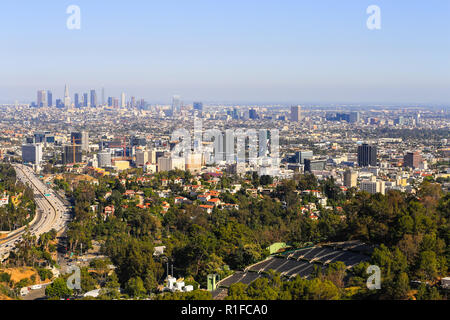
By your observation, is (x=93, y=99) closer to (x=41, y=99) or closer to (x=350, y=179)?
(x=41, y=99)

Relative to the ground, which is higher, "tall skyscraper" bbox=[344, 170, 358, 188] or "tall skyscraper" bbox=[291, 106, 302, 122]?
"tall skyscraper" bbox=[291, 106, 302, 122]

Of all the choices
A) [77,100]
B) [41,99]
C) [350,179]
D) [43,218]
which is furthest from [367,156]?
[41,99]

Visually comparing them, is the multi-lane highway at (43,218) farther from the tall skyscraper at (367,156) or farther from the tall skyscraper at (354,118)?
the tall skyscraper at (354,118)

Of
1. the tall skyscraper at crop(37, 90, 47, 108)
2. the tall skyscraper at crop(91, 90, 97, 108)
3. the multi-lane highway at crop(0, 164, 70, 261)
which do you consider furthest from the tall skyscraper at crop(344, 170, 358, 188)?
the tall skyscraper at crop(37, 90, 47, 108)

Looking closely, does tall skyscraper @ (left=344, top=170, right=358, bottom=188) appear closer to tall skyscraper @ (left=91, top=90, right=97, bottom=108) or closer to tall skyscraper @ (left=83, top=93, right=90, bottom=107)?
tall skyscraper @ (left=91, top=90, right=97, bottom=108)

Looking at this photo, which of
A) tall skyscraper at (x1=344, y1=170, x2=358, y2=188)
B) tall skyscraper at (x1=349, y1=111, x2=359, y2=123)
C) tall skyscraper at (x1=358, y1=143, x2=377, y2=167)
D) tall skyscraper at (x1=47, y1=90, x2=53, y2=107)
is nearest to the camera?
tall skyscraper at (x1=344, y1=170, x2=358, y2=188)

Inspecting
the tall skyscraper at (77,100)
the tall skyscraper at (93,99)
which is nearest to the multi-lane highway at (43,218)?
the tall skyscraper at (77,100)

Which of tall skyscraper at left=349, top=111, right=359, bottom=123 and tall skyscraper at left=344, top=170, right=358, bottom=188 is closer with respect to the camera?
tall skyscraper at left=344, top=170, right=358, bottom=188
